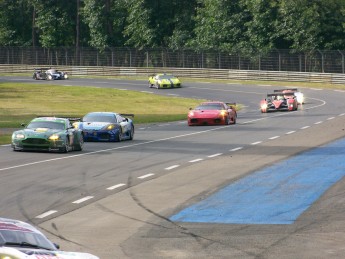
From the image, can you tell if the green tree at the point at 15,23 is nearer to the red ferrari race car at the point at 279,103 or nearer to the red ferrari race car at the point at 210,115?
the red ferrari race car at the point at 279,103

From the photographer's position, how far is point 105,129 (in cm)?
3478

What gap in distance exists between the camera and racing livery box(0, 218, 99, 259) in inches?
351

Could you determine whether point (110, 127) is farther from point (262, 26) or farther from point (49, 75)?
point (262, 26)

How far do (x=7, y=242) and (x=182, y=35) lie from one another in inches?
3983

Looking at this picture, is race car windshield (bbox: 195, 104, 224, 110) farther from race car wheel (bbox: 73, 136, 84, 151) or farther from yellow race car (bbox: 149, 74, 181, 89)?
yellow race car (bbox: 149, 74, 181, 89)

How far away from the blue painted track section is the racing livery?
6.53m

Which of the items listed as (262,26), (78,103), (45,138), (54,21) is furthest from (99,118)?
(54,21)

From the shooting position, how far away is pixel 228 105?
1934 inches

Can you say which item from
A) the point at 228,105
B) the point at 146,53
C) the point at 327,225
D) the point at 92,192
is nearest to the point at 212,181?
the point at 92,192

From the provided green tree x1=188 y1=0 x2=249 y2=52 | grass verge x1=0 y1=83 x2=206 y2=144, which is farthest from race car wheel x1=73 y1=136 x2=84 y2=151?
→ green tree x1=188 y1=0 x2=249 y2=52

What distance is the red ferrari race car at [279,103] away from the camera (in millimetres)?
57031

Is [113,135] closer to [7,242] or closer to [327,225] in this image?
[327,225]

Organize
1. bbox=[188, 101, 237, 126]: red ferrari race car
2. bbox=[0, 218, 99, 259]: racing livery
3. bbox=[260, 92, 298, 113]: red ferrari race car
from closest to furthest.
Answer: bbox=[0, 218, 99, 259]: racing livery → bbox=[188, 101, 237, 126]: red ferrari race car → bbox=[260, 92, 298, 113]: red ferrari race car

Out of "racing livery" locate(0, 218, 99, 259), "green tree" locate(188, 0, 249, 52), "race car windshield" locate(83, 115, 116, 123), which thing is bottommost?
"race car windshield" locate(83, 115, 116, 123)
